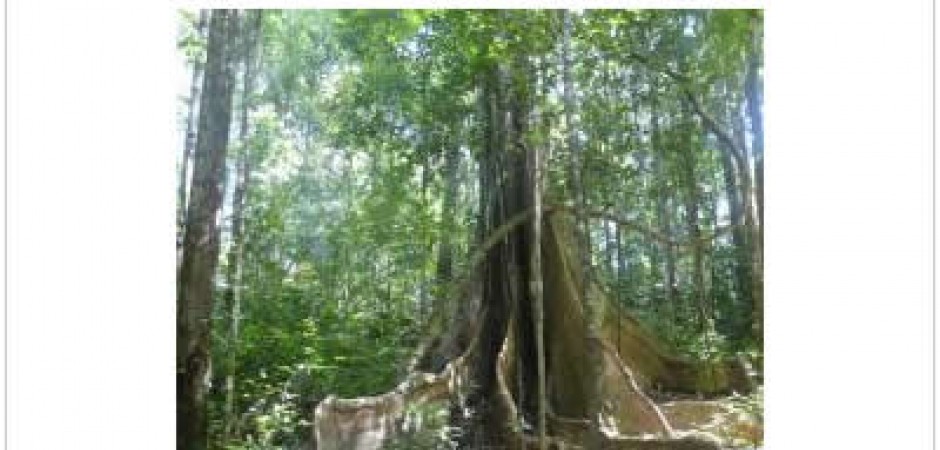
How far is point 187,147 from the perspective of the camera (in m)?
4.00

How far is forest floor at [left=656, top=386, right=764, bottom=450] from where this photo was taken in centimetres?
423

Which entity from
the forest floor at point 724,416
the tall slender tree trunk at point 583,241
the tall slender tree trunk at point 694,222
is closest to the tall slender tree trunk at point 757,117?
the tall slender tree trunk at point 694,222

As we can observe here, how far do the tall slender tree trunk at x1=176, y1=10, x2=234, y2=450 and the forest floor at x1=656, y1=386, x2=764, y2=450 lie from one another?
200 cm

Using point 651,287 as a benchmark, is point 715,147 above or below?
above

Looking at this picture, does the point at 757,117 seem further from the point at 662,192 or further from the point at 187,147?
the point at 187,147

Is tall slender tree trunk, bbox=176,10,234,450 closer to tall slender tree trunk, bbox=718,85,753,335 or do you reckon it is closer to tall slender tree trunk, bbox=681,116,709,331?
tall slender tree trunk, bbox=681,116,709,331

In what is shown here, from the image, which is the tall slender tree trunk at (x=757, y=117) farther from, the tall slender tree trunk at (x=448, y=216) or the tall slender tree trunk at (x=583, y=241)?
the tall slender tree trunk at (x=448, y=216)
